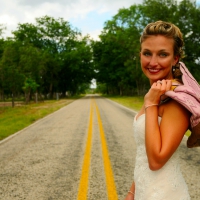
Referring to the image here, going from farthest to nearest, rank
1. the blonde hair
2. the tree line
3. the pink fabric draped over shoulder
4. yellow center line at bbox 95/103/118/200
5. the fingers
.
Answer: the tree line, yellow center line at bbox 95/103/118/200, the blonde hair, the fingers, the pink fabric draped over shoulder

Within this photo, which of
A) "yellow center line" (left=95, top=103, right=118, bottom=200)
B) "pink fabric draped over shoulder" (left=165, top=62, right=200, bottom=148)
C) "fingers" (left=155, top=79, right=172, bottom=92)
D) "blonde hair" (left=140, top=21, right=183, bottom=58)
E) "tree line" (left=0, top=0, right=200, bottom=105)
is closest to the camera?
"pink fabric draped over shoulder" (left=165, top=62, right=200, bottom=148)

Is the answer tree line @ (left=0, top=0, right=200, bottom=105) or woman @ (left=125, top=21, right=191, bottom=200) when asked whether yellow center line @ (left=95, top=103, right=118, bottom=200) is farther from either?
tree line @ (left=0, top=0, right=200, bottom=105)

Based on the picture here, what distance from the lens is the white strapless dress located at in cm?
154

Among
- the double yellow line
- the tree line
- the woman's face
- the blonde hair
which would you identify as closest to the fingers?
the woman's face

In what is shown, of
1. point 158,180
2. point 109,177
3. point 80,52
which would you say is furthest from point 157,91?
point 80,52

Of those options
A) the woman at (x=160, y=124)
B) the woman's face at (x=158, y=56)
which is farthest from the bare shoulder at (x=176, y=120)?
the woman's face at (x=158, y=56)

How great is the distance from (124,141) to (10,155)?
376 centimetres

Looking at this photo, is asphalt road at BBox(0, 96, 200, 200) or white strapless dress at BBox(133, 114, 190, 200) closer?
white strapless dress at BBox(133, 114, 190, 200)

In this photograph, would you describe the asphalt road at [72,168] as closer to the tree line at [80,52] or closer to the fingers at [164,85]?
the fingers at [164,85]

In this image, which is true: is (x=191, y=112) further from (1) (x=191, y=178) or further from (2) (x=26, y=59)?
(2) (x=26, y=59)

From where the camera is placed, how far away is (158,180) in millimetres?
1555

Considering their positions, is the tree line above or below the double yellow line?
above

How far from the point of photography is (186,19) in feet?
105

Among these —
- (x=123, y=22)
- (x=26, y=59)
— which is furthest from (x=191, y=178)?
(x=123, y=22)
